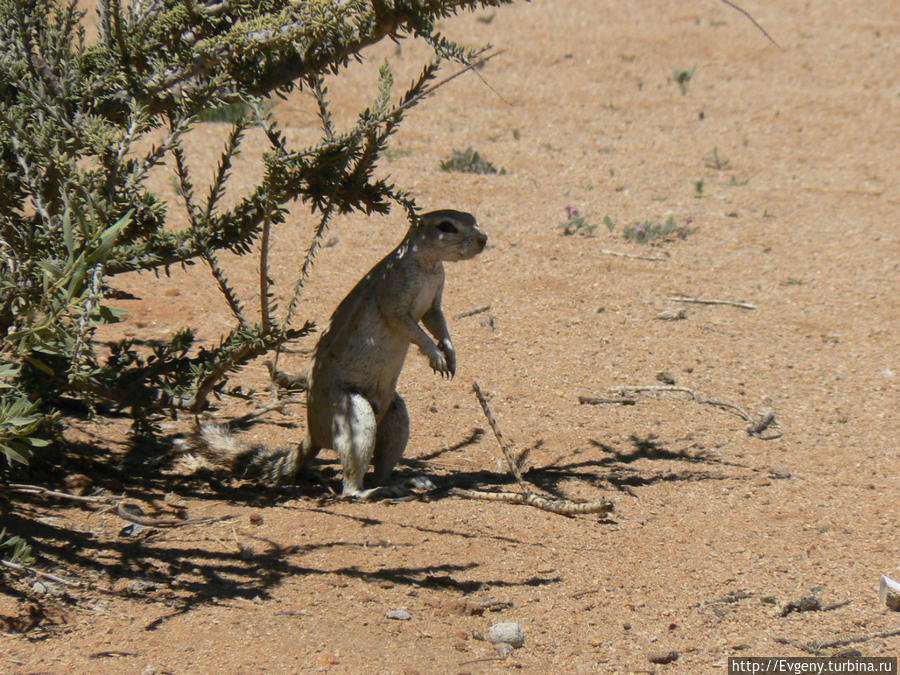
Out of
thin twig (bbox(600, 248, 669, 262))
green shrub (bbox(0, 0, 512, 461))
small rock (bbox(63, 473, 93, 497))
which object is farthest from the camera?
thin twig (bbox(600, 248, 669, 262))

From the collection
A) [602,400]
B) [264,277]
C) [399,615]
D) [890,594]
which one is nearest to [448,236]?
[264,277]

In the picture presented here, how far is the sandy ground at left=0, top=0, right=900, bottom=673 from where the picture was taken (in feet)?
11.3

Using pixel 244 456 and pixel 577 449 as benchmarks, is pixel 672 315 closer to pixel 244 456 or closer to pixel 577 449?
pixel 577 449

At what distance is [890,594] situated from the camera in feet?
12.1

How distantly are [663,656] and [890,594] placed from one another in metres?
0.98

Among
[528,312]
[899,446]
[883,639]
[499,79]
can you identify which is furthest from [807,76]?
[883,639]

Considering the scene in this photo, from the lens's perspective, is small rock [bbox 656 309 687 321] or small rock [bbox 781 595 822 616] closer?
small rock [bbox 781 595 822 616]

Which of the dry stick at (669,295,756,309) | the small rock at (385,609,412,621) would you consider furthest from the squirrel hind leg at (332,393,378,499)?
the dry stick at (669,295,756,309)

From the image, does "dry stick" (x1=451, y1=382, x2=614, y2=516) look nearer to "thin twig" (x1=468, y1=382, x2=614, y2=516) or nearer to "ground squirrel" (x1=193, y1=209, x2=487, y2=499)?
"thin twig" (x1=468, y1=382, x2=614, y2=516)

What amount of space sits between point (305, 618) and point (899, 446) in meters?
3.53

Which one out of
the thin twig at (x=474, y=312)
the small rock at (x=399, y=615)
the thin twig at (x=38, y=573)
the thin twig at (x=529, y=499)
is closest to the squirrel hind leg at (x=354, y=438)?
the thin twig at (x=529, y=499)

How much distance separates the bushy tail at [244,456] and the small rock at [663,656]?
6.90 feet

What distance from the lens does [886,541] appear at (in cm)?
427

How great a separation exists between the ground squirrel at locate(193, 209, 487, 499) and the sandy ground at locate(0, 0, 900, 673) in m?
0.19
